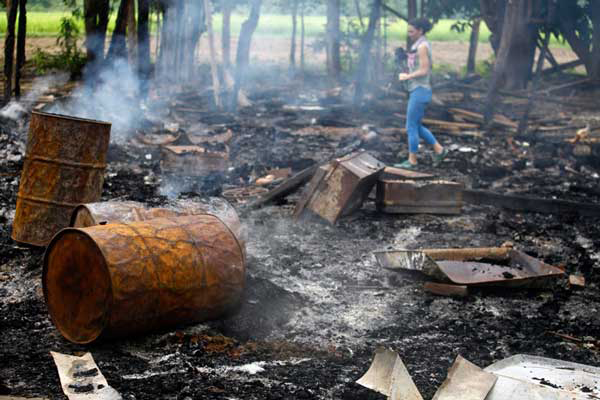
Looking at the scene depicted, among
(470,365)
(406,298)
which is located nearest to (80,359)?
(470,365)

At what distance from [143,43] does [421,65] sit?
6.59 meters

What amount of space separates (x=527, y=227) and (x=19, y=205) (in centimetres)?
524

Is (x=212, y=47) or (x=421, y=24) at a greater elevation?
(x=421, y=24)

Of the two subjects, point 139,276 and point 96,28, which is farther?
point 96,28

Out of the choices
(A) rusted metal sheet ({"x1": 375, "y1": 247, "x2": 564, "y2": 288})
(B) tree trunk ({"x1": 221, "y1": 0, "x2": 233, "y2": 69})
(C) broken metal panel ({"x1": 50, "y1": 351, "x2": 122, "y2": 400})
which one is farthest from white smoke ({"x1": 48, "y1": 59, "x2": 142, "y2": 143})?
(C) broken metal panel ({"x1": 50, "y1": 351, "x2": 122, "y2": 400})

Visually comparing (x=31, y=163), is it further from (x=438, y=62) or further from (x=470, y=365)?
(x=438, y=62)

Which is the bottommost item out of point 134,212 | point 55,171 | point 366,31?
point 134,212

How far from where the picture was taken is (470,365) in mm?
3684

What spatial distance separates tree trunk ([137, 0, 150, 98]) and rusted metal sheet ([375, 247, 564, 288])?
29.1 feet

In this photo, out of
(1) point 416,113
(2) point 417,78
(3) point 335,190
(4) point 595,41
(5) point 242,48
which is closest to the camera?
(3) point 335,190

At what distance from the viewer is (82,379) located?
3.83m

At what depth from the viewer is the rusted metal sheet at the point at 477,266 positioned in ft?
18.6

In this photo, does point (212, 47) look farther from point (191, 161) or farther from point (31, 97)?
point (191, 161)

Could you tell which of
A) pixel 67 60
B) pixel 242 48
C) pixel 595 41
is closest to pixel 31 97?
pixel 67 60
